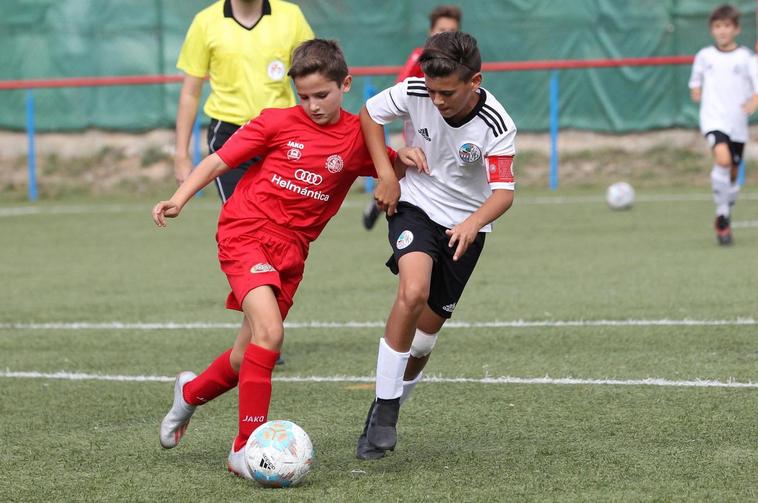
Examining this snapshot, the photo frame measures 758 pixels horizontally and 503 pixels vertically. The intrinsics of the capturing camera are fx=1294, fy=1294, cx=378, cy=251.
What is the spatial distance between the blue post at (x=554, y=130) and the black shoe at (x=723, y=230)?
22.8 ft

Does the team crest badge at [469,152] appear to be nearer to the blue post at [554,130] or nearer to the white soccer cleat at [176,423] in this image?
the white soccer cleat at [176,423]

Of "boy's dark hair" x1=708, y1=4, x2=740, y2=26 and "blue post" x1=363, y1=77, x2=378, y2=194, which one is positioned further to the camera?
"blue post" x1=363, y1=77, x2=378, y2=194

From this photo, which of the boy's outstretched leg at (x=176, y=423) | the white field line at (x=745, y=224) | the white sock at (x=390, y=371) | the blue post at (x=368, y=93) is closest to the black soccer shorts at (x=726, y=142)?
the white field line at (x=745, y=224)

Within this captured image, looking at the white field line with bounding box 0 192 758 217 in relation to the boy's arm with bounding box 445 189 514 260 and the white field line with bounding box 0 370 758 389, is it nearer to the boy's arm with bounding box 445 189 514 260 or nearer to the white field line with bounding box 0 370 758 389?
the white field line with bounding box 0 370 758 389

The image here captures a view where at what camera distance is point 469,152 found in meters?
4.93

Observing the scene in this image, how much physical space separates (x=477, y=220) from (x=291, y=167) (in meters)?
0.75

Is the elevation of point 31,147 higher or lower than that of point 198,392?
lower

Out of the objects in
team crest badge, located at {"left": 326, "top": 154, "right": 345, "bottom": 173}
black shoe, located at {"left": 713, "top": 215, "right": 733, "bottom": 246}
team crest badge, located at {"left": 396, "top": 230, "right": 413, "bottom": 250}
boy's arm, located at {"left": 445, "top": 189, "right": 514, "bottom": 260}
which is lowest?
black shoe, located at {"left": 713, "top": 215, "right": 733, "bottom": 246}

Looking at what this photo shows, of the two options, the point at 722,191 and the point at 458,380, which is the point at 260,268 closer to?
the point at 458,380

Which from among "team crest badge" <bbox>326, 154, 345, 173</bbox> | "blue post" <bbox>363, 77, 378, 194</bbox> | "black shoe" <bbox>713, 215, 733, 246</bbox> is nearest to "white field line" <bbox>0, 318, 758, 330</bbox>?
"team crest badge" <bbox>326, 154, 345, 173</bbox>

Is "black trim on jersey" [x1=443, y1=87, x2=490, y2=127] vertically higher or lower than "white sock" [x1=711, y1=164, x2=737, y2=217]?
higher

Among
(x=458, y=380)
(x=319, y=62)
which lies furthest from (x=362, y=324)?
(x=319, y=62)

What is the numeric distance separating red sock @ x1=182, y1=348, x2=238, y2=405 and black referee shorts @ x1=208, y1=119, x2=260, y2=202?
189 centimetres

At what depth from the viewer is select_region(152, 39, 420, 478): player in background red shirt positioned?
4.86 meters
